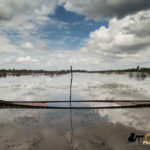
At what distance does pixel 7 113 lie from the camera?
32.0 ft

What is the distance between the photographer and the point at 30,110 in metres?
10.5

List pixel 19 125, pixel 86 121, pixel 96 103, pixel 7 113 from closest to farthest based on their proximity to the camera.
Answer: pixel 19 125 < pixel 86 121 < pixel 7 113 < pixel 96 103

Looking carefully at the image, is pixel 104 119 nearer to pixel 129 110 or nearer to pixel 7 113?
pixel 129 110

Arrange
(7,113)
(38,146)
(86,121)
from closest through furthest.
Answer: (38,146) → (86,121) → (7,113)

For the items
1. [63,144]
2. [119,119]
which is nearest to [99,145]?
[63,144]

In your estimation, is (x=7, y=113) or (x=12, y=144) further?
(x=7, y=113)

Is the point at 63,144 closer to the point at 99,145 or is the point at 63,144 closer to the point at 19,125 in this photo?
the point at 99,145

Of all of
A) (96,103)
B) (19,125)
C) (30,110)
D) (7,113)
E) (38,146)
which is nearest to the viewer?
(38,146)

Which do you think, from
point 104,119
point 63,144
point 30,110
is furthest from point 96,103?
point 63,144

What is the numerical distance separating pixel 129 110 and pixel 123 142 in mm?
5532

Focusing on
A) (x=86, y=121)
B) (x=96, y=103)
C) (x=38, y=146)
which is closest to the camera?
(x=38, y=146)

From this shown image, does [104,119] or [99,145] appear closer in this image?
[99,145]

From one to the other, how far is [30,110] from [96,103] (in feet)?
21.7

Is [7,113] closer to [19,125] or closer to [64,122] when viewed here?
[19,125]
